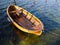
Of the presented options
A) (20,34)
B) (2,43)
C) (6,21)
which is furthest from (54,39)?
(6,21)

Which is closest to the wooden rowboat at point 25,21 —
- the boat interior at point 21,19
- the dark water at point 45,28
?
the boat interior at point 21,19

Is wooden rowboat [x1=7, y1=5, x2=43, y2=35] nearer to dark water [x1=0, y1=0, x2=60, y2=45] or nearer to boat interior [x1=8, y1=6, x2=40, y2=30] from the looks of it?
boat interior [x1=8, y1=6, x2=40, y2=30]

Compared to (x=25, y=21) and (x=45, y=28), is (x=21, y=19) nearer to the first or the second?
(x=25, y=21)

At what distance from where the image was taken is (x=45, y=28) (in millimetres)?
18094

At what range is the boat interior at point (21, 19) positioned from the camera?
56.4 ft

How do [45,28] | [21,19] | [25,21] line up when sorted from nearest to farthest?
[45,28] → [25,21] → [21,19]

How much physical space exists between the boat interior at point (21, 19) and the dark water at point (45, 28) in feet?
3.39

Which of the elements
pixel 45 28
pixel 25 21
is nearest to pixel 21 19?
pixel 25 21

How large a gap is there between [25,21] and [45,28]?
2874 millimetres

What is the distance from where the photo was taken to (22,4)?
26594mm

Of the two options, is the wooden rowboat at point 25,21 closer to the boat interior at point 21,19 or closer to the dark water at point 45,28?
the boat interior at point 21,19

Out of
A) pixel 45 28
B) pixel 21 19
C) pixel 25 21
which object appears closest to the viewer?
pixel 45 28

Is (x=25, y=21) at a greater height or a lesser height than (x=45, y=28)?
greater

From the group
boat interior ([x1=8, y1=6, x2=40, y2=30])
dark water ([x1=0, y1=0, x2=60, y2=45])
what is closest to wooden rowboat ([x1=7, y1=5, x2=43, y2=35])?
boat interior ([x1=8, y1=6, x2=40, y2=30])
